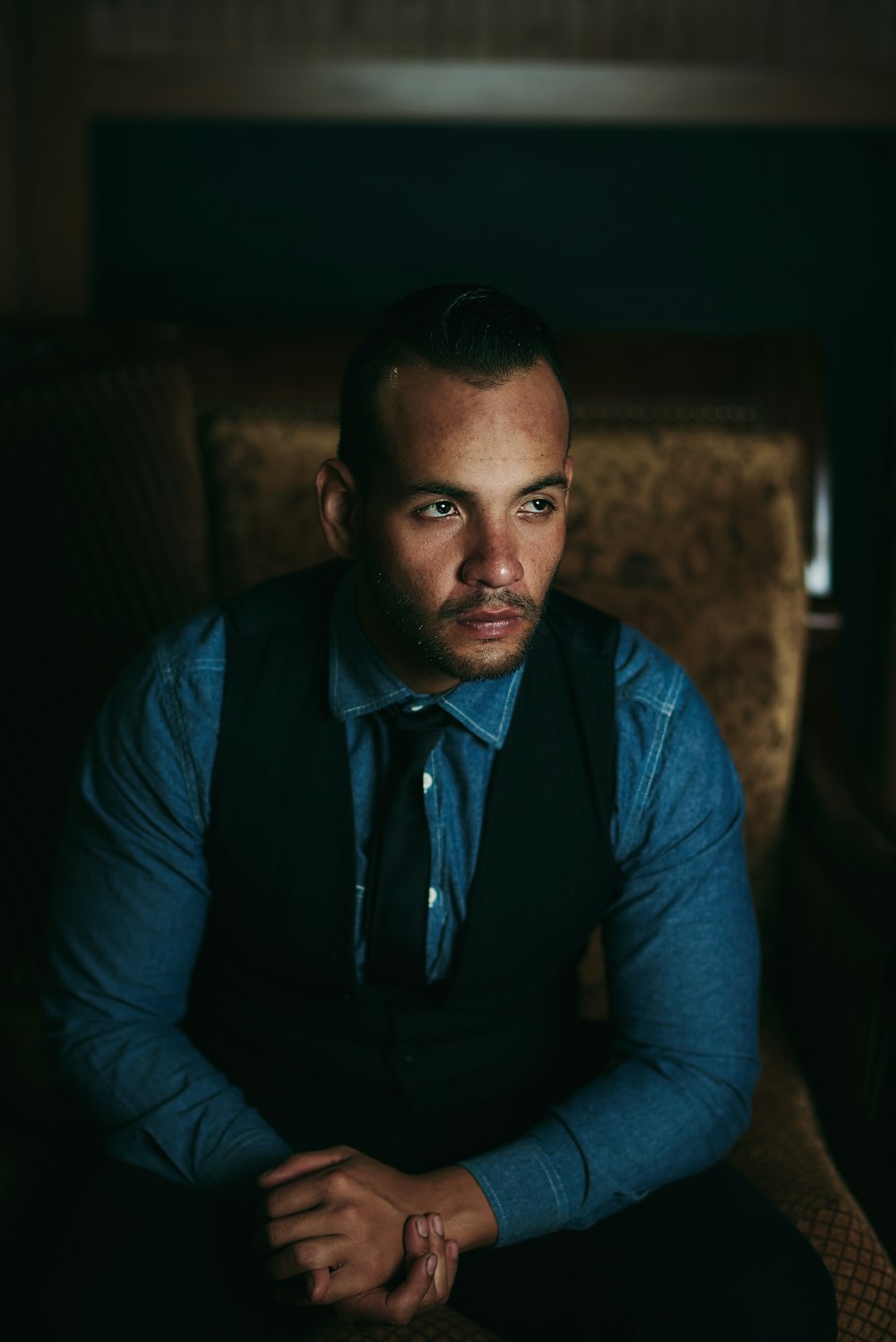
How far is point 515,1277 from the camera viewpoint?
1094 millimetres

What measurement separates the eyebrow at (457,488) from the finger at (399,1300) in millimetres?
626

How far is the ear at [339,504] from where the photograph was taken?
1.13 metres

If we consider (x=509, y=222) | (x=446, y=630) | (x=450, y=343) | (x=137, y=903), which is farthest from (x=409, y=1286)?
(x=509, y=222)

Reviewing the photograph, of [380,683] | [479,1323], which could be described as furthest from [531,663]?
[479,1323]

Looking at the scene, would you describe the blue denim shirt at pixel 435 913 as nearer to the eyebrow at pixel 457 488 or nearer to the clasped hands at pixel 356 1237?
the clasped hands at pixel 356 1237

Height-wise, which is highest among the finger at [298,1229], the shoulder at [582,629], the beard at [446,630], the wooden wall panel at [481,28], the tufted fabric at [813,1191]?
the wooden wall panel at [481,28]

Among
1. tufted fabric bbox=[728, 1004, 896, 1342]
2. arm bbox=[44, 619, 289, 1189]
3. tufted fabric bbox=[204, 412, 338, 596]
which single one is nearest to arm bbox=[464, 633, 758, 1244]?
tufted fabric bbox=[728, 1004, 896, 1342]

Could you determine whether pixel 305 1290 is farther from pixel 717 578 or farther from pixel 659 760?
pixel 717 578

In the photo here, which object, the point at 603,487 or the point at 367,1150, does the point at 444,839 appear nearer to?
the point at 367,1150

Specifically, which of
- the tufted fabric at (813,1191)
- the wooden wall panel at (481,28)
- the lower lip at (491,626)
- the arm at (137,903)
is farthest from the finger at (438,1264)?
the wooden wall panel at (481,28)

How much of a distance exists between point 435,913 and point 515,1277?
331mm

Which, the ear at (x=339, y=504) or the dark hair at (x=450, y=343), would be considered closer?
the dark hair at (x=450, y=343)

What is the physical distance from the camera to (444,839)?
1.21m

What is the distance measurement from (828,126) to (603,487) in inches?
49.0
